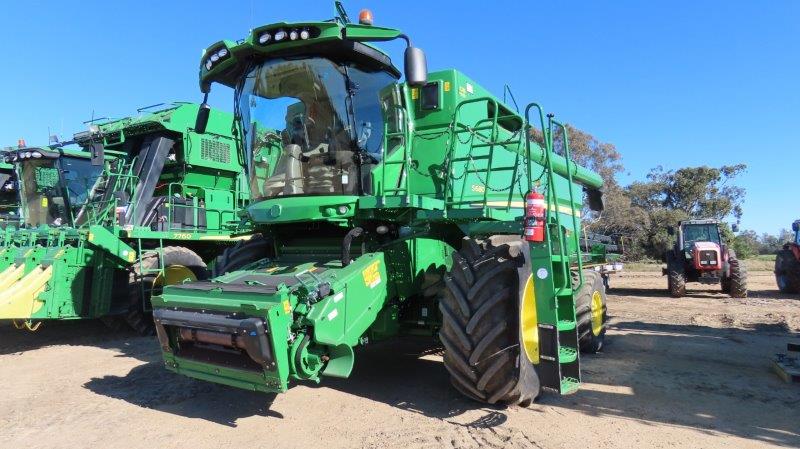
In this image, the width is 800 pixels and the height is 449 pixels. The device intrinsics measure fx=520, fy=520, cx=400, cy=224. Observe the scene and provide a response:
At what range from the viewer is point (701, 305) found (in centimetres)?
1201

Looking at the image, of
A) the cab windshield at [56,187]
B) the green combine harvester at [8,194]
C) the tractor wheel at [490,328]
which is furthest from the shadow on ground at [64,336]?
the tractor wheel at [490,328]

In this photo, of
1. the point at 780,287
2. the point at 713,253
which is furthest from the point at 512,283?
the point at 780,287

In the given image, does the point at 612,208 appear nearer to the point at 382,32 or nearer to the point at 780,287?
the point at 780,287

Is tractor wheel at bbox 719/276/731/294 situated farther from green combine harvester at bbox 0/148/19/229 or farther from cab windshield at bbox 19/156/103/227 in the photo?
green combine harvester at bbox 0/148/19/229

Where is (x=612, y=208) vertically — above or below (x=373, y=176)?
above

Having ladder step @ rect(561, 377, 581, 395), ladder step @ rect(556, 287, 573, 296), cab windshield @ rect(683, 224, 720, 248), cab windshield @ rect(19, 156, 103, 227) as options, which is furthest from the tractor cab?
cab windshield @ rect(683, 224, 720, 248)

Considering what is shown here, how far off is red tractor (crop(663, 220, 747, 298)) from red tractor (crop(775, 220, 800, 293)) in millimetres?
1543

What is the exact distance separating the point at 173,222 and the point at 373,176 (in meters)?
5.69

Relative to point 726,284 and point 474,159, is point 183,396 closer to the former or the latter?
point 474,159

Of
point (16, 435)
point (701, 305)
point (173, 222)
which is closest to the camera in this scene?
point (16, 435)

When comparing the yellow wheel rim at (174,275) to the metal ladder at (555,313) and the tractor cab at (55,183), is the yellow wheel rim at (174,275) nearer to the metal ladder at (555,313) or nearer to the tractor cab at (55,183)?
the tractor cab at (55,183)

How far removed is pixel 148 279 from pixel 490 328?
19.8ft

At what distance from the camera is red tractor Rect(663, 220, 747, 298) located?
13820 mm

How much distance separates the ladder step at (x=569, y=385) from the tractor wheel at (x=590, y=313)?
1.76m
